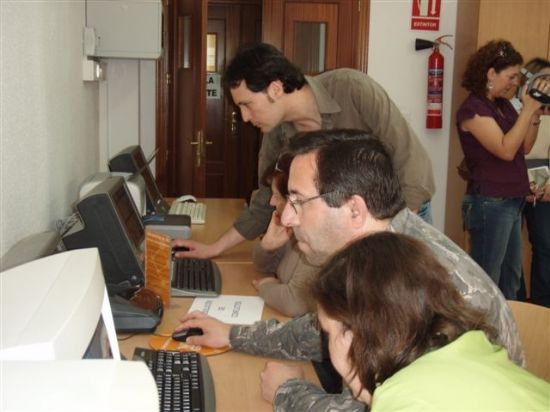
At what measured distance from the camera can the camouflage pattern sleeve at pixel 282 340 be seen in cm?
150

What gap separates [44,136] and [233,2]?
473cm

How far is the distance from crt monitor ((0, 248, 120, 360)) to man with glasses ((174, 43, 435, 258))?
1.16 m

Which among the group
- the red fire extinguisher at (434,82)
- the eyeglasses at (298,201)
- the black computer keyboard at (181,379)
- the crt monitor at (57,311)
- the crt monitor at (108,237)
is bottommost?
the black computer keyboard at (181,379)

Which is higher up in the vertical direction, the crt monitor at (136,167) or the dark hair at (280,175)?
the dark hair at (280,175)

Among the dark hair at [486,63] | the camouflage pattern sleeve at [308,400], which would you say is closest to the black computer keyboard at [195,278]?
the camouflage pattern sleeve at [308,400]

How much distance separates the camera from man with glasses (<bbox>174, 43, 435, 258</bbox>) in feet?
6.83

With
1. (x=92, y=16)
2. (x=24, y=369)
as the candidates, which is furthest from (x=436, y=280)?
(x=92, y=16)

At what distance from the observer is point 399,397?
0.80 meters

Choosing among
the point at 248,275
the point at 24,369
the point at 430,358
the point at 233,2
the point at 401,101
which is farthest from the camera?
the point at 233,2

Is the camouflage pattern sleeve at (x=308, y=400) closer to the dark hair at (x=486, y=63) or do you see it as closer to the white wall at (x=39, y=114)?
the white wall at (x=39, y=114)

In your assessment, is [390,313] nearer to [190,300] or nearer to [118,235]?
[118,235]

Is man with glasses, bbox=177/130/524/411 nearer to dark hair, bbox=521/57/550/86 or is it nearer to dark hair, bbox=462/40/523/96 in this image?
dark hair, bbox=462/40/523/96

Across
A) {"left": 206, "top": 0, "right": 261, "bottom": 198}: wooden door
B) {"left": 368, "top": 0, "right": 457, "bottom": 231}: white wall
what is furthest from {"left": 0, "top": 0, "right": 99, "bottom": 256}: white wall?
{"left": 206, "top": 0, "right": 261, "bottom": 198}: wooden door

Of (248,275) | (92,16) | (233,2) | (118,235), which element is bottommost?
(248,275)
